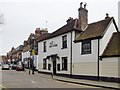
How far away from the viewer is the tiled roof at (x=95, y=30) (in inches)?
1111

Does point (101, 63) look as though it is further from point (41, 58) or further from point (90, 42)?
point (41, 58)

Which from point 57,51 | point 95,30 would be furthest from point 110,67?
point 57,51

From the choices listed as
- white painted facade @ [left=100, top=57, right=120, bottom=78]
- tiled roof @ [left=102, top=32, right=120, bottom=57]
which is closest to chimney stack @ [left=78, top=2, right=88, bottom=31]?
tiled roof @ [left=102, top=32, right=120, bottom=57]

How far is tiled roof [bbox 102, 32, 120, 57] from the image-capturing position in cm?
2544

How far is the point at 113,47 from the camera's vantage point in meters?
26.8

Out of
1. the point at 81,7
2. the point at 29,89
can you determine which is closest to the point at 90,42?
the point at 81,7

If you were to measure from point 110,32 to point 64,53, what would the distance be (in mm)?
7733

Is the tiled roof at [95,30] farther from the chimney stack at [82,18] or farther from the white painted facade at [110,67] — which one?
the white painted facade at [110,67]

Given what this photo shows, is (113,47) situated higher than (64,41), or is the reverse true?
(64,41)

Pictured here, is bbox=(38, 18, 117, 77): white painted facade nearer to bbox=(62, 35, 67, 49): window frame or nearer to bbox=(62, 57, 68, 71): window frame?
bbox=(62, 57, 68, 71): window frame

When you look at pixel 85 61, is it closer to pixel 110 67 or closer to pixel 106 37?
pixel 106 37

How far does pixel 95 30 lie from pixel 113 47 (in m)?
4.03

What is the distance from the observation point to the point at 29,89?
16797mm

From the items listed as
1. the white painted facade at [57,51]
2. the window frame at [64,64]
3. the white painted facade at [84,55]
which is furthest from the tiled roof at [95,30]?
the window frame at [64,64]
